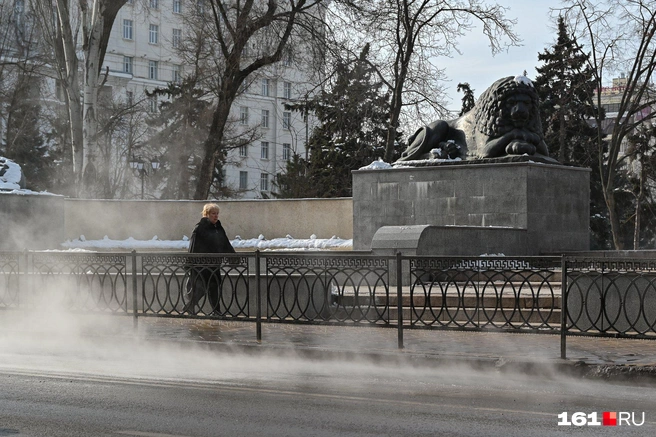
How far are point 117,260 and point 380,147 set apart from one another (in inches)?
1287

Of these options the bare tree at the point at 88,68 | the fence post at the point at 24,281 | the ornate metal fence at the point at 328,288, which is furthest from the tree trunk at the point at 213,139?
the ornate metal fence at the point at 328,288

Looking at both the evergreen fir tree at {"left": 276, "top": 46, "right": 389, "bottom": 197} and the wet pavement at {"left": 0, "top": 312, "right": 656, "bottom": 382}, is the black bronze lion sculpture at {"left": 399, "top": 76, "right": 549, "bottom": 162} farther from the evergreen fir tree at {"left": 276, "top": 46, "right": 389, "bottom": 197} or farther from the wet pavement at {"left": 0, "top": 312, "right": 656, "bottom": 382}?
the evergreen fir tree at {"left": 276, "top": 46, "right": 389, "bottom": 197}

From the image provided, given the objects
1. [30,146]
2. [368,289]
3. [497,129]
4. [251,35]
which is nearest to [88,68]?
[251,35]

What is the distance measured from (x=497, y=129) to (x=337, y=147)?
91.9ft

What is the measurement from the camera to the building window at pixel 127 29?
83500mm

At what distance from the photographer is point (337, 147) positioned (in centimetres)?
4947

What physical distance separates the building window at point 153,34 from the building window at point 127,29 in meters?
1.94

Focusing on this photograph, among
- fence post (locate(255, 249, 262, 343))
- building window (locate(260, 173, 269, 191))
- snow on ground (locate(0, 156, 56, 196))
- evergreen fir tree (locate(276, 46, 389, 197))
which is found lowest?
fence post (locate(255, 249, 262, 343))

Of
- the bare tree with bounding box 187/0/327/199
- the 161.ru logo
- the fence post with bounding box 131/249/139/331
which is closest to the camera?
the 161.ru logo

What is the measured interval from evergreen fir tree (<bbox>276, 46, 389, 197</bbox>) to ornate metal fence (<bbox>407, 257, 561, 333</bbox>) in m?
24.8

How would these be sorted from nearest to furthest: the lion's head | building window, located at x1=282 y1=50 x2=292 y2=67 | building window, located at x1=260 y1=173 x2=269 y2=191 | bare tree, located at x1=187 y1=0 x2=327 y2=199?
the lion's head < bare tree, located at x1=187 y1=0 x2=327 y2=199 < building window, located at x1=282 y1=50 x2=292 y2=67 < building window, located at x1=260 y1=173 x2=269 y2=191

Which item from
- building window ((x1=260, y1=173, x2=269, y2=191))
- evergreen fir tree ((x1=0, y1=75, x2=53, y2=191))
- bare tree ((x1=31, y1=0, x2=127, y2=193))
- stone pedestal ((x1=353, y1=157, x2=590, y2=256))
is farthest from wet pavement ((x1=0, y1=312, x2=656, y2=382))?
building window ((x1=260, y1=173, x2=269, y2=191))

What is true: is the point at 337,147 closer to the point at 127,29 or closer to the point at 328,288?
the point at 328,288

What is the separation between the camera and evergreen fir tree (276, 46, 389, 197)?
37.5 metres
